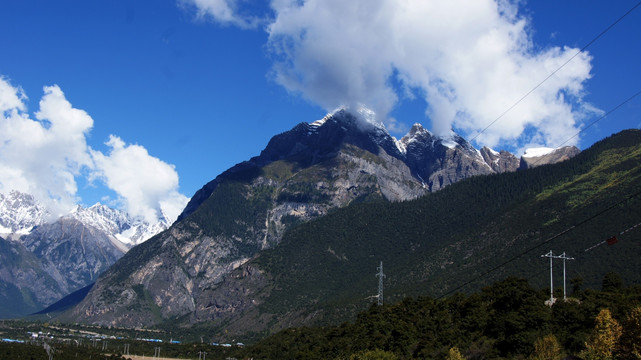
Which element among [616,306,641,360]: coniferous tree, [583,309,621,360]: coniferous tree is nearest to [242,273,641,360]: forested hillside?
[583,309,621,360]: coniferous tree

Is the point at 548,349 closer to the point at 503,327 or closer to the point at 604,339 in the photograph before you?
the point at 604,339

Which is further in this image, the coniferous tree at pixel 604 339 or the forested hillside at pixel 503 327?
the forested hillside at pixel 503 327

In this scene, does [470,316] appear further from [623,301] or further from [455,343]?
[623,301]

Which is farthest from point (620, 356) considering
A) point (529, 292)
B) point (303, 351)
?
point (303, 351)

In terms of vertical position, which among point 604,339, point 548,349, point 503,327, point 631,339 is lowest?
point 548,349

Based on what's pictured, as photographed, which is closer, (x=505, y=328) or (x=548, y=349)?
(x=548, y=349)

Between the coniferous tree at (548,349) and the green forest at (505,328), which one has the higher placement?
the green forest at (505,328)

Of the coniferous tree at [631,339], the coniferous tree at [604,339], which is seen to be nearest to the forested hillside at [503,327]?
the coniferous tree at [604,339]

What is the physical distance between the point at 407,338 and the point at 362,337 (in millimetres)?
15800

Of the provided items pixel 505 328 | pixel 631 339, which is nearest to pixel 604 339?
pixel 631 339

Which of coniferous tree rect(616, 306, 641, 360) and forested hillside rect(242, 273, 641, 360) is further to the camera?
forested hillside rect(242, 273, 641, 360)

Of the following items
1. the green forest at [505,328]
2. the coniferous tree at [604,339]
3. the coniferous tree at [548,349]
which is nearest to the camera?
the coniferous tree at [604,339]

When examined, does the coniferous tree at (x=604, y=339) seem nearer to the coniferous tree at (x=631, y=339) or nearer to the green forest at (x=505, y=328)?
the green forest at (x=505, y=328)

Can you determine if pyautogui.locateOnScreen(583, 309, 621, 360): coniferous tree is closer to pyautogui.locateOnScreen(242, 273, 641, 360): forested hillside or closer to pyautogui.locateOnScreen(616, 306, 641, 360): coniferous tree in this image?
pyautogui.locateOnScreen(242, 273, 641, 360): forested hillside
